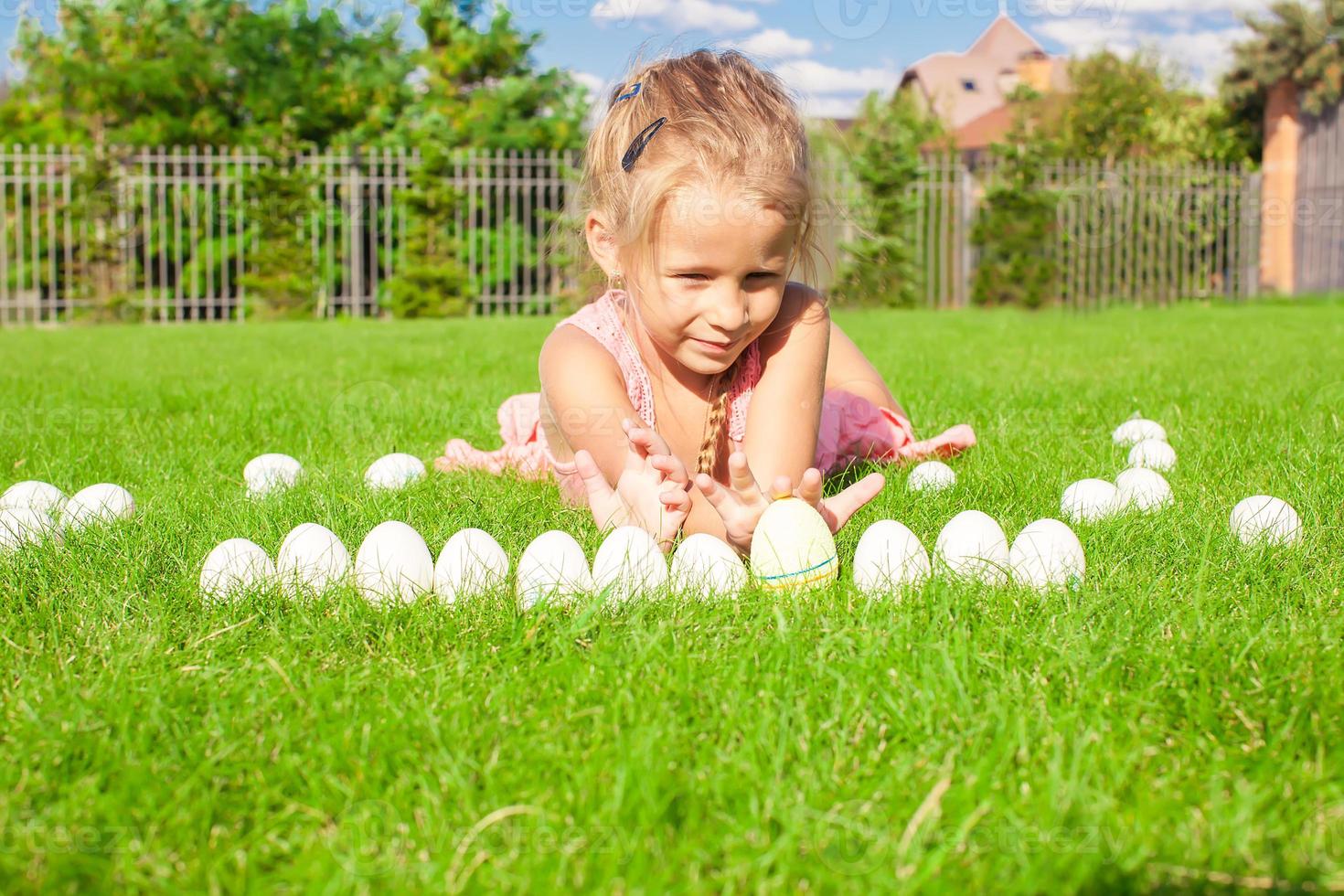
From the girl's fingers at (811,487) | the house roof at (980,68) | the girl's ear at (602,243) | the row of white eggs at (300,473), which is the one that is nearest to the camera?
the girl's fingers at (811,487)

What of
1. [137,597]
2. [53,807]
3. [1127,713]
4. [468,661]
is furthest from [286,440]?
[1127,713]

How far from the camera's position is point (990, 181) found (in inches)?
546

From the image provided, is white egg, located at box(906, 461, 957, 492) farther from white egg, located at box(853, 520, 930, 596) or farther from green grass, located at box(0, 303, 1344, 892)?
white egg, located at box(853, 520, 930, 596)

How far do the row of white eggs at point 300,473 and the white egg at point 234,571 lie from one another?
84cm

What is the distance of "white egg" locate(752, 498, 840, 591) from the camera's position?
199 centimetres

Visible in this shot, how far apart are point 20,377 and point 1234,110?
16801 mm

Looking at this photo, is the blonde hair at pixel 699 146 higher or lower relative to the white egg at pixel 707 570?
higher

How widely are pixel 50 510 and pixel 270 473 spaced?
595mm

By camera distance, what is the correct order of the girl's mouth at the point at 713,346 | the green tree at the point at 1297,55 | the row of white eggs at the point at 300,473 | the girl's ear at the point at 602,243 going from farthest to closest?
the green tree at the point at 1297,55 < the row of white eggs at the point at 300,473 < the girl's ear at the point at 602,243 < the girl's mouth at the point at 713,346

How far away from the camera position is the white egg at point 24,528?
2221mm

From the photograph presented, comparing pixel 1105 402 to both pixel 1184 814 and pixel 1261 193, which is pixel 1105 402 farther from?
pixel 1261 193

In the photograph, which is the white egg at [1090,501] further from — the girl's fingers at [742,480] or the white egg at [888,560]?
the girl's fingers at [742,480]

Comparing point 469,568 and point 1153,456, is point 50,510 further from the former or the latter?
point 1153,456

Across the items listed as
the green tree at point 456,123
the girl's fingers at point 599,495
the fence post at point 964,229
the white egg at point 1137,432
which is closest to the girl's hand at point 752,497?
the girl's fingers at point 599,495
